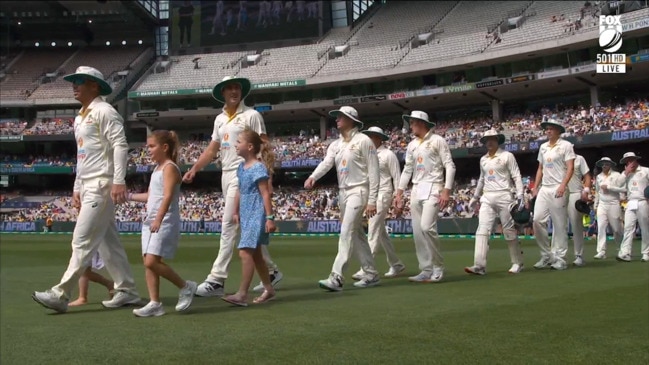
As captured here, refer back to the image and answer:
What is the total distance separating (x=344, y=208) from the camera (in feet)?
27.1

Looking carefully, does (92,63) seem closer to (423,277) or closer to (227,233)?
(423,277)

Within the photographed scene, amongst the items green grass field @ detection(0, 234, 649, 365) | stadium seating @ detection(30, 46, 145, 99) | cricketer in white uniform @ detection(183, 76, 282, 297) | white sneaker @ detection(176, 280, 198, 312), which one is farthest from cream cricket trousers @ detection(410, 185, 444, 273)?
stadium seating @ detection(30, 46, 145, 99)

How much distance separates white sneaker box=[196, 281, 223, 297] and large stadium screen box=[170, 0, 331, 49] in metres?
49.5

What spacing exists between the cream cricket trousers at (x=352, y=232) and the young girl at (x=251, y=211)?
1.38 m

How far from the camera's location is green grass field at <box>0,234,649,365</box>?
4312 millimetres

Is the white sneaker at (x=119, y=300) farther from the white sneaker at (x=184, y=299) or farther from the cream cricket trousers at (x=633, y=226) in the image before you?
the cream cricket trousers at (x=633, y=226)

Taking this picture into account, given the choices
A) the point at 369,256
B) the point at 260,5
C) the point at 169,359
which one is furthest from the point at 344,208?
the point at 260,5

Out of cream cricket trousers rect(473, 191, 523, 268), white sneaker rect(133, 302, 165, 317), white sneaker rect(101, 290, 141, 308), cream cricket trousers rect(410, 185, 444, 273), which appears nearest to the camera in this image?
white sneaker rect(133, 302, 165, 317)

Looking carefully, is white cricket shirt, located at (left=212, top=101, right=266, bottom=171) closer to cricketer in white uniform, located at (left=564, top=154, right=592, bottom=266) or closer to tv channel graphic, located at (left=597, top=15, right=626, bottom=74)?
cricketer in white uniform, located at (left=564, top=154, right=592, bottom=266)

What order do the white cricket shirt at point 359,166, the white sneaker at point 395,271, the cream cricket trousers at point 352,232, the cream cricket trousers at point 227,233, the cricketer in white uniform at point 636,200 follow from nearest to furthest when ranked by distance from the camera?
the cream cricket trousers at point 227,233 → the cream cricket trousers at point 352,232 → the white cricket shirt at point 359,166 → the white sneaker at point 395,271 → the cricketer in white uniform at point 636,200

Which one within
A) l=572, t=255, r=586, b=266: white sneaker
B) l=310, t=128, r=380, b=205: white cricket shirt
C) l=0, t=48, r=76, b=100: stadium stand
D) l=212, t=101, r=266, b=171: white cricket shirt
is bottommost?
l=572, t=255, r=586, b=266: white sneaker

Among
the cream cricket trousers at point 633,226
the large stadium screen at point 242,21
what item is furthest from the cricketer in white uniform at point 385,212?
the large stadium screen at point 242,21

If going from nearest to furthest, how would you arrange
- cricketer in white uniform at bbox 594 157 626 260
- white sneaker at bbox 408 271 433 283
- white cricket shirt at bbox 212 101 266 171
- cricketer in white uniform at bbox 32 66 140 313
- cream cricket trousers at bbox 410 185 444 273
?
cricketer in white uniform at bbox 32 66 140 313, white cricket shirt at bbox 212 101 266 171, cream cricket trousers at bbox 410 185 444 273, white sneaker at bbox 408 271 433 283, cricketer in white uniform at bbox 594 157 626 260

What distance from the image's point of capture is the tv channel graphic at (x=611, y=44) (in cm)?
3500
